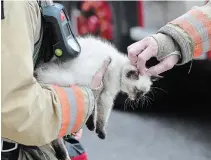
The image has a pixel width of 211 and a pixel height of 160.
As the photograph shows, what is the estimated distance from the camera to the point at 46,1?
198 centimetres

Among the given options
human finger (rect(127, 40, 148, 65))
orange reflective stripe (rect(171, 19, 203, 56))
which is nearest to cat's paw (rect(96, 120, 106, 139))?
human finger (rect(127, 40, 148, 65))

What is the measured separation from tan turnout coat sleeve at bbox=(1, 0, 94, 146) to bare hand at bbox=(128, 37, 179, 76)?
0.43 metres

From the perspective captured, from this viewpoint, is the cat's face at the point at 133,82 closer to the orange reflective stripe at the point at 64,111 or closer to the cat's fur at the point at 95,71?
the cat's fur at the point at 95,71

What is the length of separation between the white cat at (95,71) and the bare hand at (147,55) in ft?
0.58

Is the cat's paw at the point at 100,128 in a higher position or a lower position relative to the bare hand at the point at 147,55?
lower

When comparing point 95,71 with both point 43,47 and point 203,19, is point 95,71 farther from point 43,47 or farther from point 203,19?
point 203,19

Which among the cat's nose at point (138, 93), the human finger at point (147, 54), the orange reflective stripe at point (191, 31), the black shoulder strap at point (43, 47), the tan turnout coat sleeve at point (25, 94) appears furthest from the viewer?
the cat's nose at point (138, 93)

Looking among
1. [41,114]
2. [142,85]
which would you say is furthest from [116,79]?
[41,114]

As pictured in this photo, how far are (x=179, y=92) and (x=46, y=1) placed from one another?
3.98 metres

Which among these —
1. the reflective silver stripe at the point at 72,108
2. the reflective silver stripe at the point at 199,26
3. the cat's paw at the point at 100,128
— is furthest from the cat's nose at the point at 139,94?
the reflective silver stripe at the point at 72,108

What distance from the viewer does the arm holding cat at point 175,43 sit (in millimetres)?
2162

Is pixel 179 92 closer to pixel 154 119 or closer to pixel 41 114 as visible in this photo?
pixel 154 119

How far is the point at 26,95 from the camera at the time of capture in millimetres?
1693

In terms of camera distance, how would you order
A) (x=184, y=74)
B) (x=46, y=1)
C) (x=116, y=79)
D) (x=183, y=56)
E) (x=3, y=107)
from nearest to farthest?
Answer: 1. (x=3, y=107)
2. (x=46, y=1)
3. (x=183, y=56)
4. (x=116, y=79)
5. (x=184, y=74)
